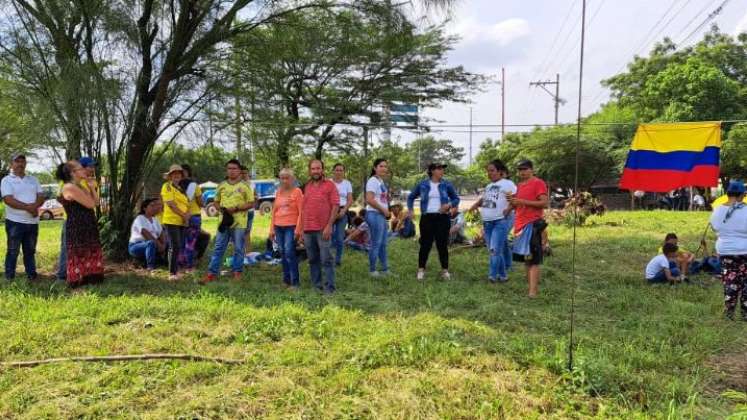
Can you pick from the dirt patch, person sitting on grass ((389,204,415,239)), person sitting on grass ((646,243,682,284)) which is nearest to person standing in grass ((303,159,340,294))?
the dirt patch

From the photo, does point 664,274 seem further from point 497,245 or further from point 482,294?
point 482,294

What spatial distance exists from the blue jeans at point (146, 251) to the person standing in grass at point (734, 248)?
6.46 m

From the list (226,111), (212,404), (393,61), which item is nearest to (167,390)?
(212,404)

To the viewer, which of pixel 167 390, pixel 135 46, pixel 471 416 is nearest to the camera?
pixel 471 416

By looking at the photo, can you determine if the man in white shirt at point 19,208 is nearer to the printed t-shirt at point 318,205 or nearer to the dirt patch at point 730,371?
the printed t-shirt at point 318,205

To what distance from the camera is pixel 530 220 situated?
216 inches

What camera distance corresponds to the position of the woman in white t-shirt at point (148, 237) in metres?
6.72

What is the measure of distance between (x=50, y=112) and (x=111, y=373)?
4526 millimetres

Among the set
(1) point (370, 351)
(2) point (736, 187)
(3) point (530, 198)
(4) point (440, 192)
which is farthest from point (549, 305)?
(1) point (370, 351)

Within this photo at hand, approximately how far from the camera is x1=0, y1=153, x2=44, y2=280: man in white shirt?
5707mm

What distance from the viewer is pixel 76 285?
17.3 feet

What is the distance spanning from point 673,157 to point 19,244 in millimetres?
8774

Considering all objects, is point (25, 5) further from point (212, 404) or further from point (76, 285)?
point (212, 404)

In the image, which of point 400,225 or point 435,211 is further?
point 400,225
